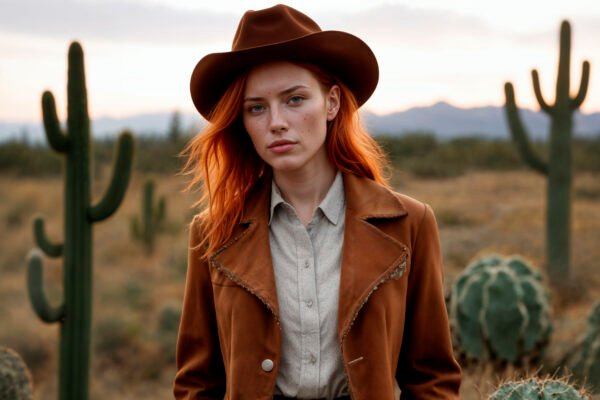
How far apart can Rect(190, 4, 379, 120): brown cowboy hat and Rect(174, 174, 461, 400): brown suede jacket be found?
334 mm

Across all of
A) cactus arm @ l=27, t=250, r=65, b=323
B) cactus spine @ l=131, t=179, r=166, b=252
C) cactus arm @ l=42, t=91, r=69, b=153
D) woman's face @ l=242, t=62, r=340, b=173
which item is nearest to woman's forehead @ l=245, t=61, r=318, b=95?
woman's face @ l=242, t=62, r=340, b=173

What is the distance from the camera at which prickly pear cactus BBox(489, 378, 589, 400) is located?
2566 millimetres

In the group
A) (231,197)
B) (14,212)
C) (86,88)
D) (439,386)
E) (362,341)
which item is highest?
(86,88)

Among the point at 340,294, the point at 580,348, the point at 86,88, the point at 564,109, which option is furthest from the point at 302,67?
the point at 564,109

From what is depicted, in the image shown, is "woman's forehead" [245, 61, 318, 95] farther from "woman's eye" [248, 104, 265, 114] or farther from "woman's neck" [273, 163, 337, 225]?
"woman's neck" [273, 163, 337, 225]

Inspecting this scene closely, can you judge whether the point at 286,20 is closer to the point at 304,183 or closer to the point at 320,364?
the point at 304,183

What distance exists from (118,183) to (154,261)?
6772 millimetres

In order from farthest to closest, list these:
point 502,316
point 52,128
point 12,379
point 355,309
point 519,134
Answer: point 519,134, point 502,316, point 52,128, point 12,379, point 355,309

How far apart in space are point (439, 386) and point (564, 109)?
7.18 m

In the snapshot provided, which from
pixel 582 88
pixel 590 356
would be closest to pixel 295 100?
pixel 590 356

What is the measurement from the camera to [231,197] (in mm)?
2428

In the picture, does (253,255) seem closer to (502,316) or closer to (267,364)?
(267,364)

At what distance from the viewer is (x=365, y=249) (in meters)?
2.20

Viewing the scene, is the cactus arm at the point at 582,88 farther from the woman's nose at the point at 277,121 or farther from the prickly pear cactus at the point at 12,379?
the woman's nose at the point at 277,121
